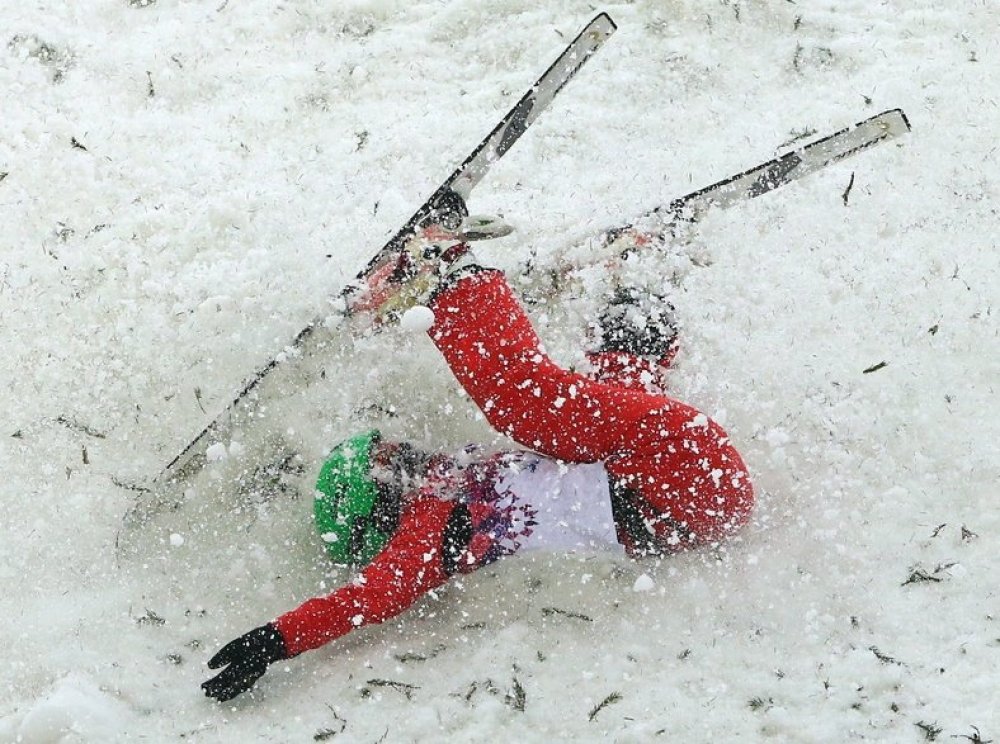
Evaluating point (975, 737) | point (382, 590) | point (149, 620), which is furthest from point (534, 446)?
point (975, 737)

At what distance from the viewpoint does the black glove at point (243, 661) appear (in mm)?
3598

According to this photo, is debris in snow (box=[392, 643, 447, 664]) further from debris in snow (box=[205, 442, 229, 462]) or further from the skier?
debris in snow (box=[205, 442, 229, 462])

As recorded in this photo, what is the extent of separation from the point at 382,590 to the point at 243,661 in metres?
0.57

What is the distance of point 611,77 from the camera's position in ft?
20.4

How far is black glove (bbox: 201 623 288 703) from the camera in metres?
3.60

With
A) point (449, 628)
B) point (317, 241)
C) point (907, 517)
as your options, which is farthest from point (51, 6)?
point (907, 517)

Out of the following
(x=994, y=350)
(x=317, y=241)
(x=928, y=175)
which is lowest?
(x=994, y=350)

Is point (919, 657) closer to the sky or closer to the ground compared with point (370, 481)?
closer to the ground

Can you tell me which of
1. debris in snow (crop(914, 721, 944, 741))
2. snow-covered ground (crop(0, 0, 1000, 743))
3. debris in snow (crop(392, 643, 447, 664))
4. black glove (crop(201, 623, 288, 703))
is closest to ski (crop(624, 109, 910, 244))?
snow-covered ground (crop(0, 0, 1000, 743))

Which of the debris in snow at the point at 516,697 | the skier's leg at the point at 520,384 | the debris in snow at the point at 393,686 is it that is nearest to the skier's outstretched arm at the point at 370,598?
the debris in snow at the point at 393,686

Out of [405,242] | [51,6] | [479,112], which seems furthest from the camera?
[51,6]

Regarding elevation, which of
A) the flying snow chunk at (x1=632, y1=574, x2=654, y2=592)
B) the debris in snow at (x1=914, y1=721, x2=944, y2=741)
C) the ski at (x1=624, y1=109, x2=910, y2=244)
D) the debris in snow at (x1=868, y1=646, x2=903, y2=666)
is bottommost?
the debris in snow at (x1=914, y1=721, x2=944, y2=741)

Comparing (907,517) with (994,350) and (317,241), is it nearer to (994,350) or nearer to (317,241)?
(994,350)

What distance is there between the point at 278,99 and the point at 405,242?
239cm
